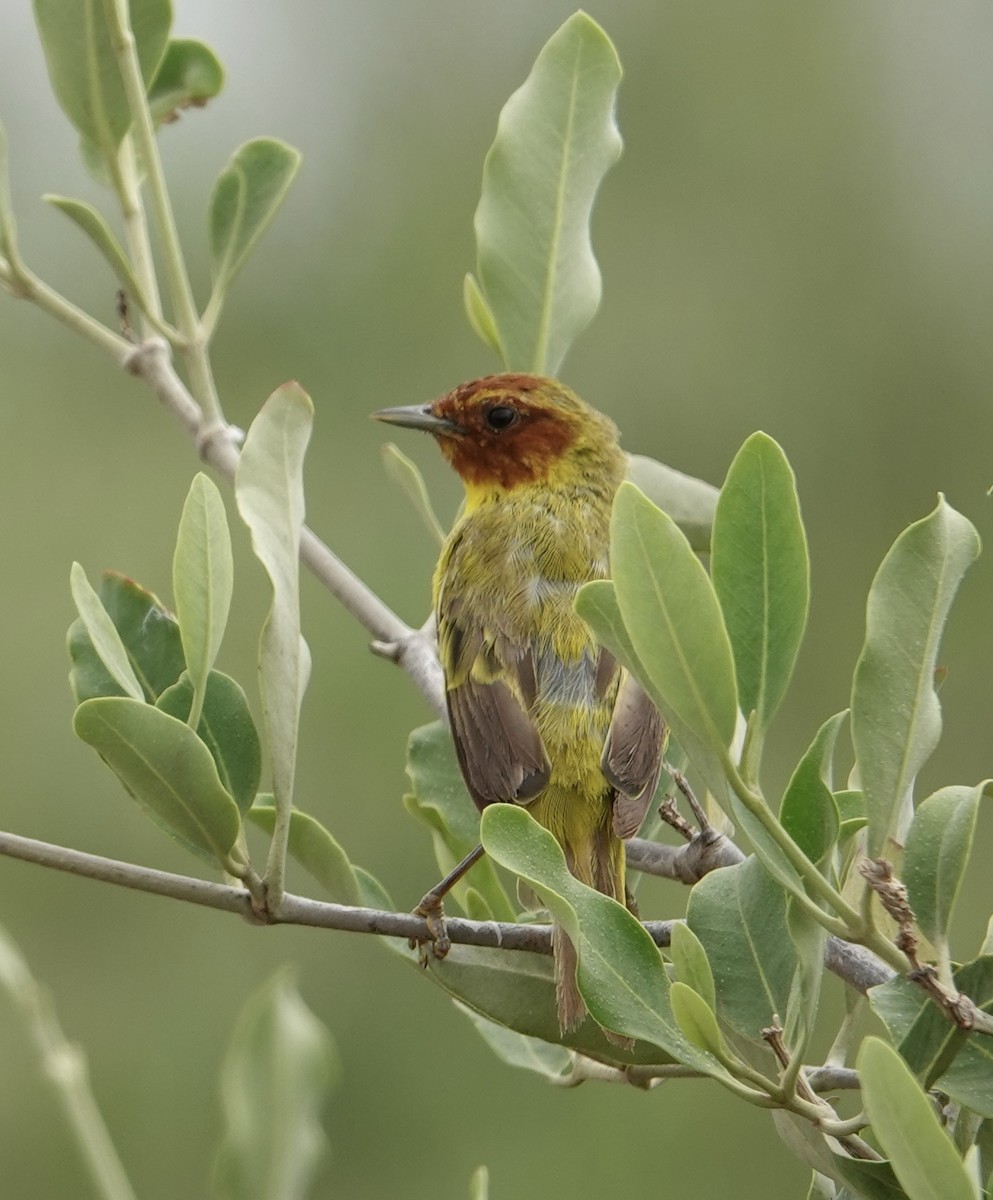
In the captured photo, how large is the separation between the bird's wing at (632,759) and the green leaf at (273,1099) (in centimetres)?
68

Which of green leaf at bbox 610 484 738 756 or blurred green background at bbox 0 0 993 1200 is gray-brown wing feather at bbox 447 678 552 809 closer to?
green leaf at bbox 610 484 738 756

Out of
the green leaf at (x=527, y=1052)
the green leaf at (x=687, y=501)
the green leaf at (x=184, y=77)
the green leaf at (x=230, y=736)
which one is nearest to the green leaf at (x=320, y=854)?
the green leaf at (x=230, y=736)

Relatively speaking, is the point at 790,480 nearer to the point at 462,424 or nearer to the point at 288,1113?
the point at 288,1113

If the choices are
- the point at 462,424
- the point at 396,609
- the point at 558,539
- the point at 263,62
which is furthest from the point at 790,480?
the point at 263,62

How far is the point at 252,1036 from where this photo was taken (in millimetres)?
2166

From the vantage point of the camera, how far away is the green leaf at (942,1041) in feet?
5.05

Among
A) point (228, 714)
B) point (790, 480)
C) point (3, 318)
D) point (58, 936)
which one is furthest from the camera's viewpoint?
point (3, 318)

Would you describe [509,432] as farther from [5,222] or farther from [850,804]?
[850,804]

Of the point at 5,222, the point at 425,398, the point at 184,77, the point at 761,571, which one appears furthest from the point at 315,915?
the point at 425,398

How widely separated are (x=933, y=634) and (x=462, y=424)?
2.72 metres

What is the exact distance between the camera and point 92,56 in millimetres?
2670

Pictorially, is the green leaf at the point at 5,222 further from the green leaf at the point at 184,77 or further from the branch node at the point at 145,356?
the green leaf at the point at 184,77

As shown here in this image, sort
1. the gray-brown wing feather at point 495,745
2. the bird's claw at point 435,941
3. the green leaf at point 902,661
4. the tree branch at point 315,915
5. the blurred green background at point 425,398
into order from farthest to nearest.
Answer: the blurred green background at point 425,398
the gray-brown wing feather at point 495,745
the bird's claw at point 435,941
the tree branch at point 315,915
the green leaf at point 902,661

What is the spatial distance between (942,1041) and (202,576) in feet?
2.91
